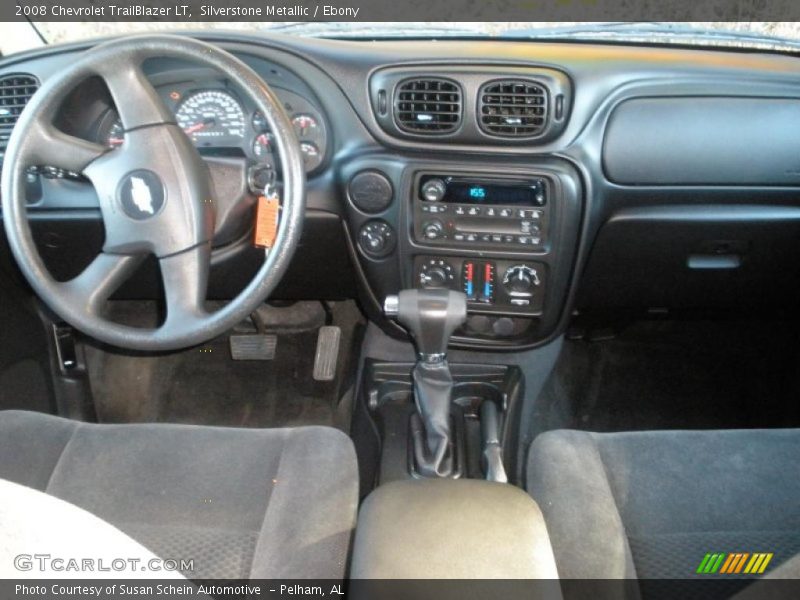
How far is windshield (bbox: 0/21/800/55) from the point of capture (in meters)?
1.67

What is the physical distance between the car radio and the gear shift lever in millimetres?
158

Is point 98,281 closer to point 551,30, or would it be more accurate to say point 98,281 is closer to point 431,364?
point 431,364

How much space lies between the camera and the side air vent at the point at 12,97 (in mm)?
1646

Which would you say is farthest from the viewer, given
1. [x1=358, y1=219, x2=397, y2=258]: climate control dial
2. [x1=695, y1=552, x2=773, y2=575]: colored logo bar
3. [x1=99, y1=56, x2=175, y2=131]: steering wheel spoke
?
[x1=358, y1=219, x2=397, y2=258]: climate control dial

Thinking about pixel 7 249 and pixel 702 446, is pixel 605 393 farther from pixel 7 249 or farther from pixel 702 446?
pixel 7 249

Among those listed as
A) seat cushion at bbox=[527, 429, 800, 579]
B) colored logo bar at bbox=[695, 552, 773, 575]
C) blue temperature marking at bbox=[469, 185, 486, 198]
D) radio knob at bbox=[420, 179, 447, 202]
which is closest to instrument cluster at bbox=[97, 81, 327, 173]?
radio knob at bbox=[420, 179, 447, 202]

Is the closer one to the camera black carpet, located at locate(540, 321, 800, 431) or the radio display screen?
the radio display screen

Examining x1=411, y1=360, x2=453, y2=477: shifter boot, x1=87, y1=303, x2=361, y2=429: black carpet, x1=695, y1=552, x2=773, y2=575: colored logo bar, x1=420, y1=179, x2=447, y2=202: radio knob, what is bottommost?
x1=87, y1=303, x2=361, y2=429: black carpet

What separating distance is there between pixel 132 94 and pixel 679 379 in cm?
181

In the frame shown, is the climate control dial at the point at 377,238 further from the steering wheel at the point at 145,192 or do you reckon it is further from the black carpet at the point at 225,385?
the black carpet at the point at 225,385

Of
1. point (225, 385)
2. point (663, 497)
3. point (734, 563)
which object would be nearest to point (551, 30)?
point (663, 497)

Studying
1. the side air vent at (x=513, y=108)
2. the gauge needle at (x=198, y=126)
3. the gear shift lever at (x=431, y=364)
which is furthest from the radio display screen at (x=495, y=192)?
the gauge needle at (x=198, y=126)

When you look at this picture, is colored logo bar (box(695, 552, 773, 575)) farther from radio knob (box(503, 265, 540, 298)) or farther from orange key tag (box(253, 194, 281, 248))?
orange key tag (box(253, 194, 281, 248))

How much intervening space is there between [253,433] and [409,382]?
0.65 metres
